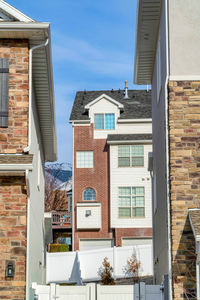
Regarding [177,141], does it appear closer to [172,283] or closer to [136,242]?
[172,283]

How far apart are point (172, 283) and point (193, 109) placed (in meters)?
3.59

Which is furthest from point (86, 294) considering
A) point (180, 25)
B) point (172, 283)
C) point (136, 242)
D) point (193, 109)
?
point (136, 242)

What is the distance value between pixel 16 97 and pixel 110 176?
72.6ft

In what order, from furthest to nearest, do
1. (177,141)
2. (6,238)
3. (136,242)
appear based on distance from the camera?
(136,242) → (177,141) → (6,238)

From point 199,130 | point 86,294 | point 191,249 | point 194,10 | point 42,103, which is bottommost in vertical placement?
point 86,294

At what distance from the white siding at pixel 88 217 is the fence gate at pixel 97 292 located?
63.4 feet

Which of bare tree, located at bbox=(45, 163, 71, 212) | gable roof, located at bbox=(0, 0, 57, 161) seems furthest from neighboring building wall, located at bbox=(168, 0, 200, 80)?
bare tree, located at bbox=(45, 163, 71, 212)

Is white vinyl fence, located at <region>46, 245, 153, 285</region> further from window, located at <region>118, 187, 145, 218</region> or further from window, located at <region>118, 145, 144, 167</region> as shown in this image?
window, located at <region>118, 145, 144, 167</region>

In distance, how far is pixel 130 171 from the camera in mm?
33438

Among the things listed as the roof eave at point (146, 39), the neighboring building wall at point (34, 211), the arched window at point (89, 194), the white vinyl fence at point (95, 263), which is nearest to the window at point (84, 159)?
the arched window at point (89, 194)

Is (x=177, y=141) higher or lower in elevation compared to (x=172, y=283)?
higher

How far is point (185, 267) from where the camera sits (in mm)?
11109

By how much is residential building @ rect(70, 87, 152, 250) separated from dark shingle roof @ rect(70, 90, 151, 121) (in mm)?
68

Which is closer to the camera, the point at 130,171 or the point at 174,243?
the point at 174,243
